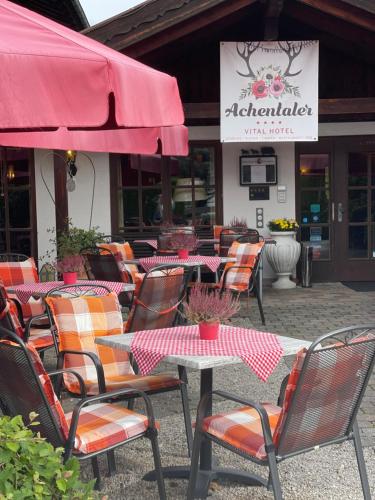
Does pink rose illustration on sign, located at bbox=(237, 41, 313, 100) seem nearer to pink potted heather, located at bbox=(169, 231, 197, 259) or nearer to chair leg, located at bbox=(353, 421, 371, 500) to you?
pink potted heather, located at bbox=(169, 231, 197, 259)

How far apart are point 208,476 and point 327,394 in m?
0.87

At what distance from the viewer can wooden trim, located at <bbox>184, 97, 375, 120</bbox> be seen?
9000mm

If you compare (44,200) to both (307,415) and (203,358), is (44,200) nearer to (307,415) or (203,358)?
(203,358)

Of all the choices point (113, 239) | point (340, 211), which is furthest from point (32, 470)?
point (340, 211)

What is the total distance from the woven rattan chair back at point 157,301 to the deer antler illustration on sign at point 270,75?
4557 mm

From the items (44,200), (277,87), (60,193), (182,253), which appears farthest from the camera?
(44,200)

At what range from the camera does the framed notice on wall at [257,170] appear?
10.3m

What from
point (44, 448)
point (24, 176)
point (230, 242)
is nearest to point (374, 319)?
point (230, 242)

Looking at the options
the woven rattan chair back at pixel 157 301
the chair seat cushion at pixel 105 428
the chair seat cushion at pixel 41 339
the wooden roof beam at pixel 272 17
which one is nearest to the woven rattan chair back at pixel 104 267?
the chair seat cushion at pixel 41 339

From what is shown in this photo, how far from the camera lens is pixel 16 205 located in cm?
1017

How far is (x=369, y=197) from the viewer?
412 inches

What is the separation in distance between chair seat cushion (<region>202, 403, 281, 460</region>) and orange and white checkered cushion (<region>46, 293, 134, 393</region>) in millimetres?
946

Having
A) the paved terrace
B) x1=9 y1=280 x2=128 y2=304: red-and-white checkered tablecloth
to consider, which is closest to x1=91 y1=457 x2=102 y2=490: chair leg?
the paved terrace

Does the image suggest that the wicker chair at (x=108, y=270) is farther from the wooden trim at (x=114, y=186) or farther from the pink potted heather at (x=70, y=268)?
the wooden trim at (x=114, y=186)
